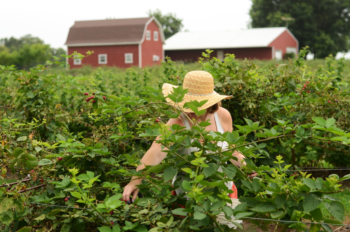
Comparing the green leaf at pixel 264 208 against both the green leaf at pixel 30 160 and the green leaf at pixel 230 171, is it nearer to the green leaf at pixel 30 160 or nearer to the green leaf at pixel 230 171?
the green leaf at pixel 230 171

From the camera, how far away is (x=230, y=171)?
6.28ft

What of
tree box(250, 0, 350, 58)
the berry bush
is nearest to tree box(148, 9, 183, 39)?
tree box(250, 0, 350, 58)

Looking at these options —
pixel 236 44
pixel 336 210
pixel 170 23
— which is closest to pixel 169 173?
pixel 336 210

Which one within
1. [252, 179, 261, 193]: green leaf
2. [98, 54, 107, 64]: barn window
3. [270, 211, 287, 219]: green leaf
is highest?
[98, 54, 107, 64]: barn window

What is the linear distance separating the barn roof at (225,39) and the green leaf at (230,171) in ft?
117

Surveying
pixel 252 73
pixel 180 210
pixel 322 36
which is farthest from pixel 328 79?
pixel 322 36

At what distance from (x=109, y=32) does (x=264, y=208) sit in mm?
37237

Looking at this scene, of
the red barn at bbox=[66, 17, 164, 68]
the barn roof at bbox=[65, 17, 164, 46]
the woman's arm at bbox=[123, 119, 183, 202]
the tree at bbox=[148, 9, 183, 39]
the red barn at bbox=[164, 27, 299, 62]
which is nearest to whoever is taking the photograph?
Answer: the woman's arm at bbox=[123, 119, 183, 202]

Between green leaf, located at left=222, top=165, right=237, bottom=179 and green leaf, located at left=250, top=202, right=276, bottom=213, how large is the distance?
20cm

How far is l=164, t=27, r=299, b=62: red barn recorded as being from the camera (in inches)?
1470

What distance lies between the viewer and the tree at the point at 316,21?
45.6m

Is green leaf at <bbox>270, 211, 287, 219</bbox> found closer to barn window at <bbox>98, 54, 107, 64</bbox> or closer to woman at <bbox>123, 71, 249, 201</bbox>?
woman at <bbox>123, 71, 249, 201</bbox>

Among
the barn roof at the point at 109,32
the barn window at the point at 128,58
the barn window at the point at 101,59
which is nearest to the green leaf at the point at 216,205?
the barn roof at the point at 109,32

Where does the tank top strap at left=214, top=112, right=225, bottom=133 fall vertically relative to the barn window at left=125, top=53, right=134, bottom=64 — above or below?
below
